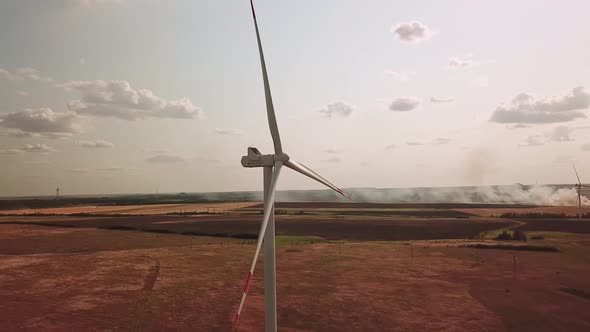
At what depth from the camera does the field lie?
92.5 ft

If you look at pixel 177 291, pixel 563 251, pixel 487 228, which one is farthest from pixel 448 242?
pixel 177 291

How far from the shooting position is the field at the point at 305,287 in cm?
2820

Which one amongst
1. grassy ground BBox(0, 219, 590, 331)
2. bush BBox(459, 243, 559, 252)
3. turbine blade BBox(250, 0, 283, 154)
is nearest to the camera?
turbine blade BBox(250, 0, 283, 154)

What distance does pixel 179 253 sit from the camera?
56531 millimetres

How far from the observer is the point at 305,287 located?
3728 centimetres

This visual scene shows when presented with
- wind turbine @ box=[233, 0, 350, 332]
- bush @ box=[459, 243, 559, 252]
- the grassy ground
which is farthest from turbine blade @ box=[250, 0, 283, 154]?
bush @ box=[459, 243, 559, 252]

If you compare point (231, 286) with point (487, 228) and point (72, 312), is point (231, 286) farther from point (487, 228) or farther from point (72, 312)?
point (487, 228)

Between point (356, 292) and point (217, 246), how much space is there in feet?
113

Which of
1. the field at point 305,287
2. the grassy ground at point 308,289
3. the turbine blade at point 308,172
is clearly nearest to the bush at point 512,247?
the field at point 305,287

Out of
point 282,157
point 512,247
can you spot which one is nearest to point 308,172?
point 282,157

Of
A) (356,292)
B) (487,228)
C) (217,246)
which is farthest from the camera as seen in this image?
(487,228)

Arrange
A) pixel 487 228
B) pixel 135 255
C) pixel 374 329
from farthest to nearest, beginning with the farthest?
pixel 487 228, pixel 135 255, pixel 374 329

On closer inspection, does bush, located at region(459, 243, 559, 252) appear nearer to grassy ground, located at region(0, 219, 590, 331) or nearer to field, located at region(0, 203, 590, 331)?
field, located at region(0, 203, 590, 331)

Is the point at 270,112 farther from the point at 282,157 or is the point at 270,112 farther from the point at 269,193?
the point at 269,193
